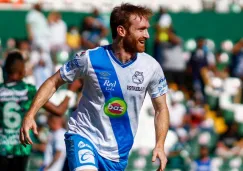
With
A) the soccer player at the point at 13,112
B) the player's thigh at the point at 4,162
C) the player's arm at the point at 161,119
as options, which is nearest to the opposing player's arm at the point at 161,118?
the player's arm at the point at 161,119

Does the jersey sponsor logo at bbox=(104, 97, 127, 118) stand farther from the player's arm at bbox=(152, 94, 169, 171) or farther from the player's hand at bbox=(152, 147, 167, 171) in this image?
the player's hand at bbox=(152, 147, 167, 171)

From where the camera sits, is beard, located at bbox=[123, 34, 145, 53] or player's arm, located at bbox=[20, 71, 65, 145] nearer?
player's arm, located at bbox=[20, 71, 65, 145]

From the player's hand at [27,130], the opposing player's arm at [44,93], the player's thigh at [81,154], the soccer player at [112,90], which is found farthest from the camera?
the soccer player at [112,90]

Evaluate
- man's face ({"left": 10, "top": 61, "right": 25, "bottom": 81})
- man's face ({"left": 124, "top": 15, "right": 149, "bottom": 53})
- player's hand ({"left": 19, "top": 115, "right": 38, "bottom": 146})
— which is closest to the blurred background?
man's face ({"left": 10, "top": 61, "right": 25, "bottom": 81})

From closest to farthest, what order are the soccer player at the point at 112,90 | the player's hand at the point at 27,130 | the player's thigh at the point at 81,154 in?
the player's hand at the point at 27,130
the player's thigh at the point at 81,154
the soccer player at the point at 112,90

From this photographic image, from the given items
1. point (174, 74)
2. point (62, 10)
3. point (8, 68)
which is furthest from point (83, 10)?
point (8, 68)

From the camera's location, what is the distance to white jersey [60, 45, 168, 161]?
321 inches

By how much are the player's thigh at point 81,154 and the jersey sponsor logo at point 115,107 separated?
337 mm

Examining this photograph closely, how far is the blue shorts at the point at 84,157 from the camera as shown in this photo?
26.4 ft

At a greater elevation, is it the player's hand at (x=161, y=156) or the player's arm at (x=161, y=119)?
the player's arm at (x=161, y=119)

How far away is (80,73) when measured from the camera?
820 cm

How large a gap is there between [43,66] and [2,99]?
758cm

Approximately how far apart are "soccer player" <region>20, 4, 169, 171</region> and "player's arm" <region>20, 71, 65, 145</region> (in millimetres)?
12

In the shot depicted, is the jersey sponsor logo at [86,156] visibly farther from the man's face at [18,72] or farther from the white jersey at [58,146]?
the white jersey at [58,146]
